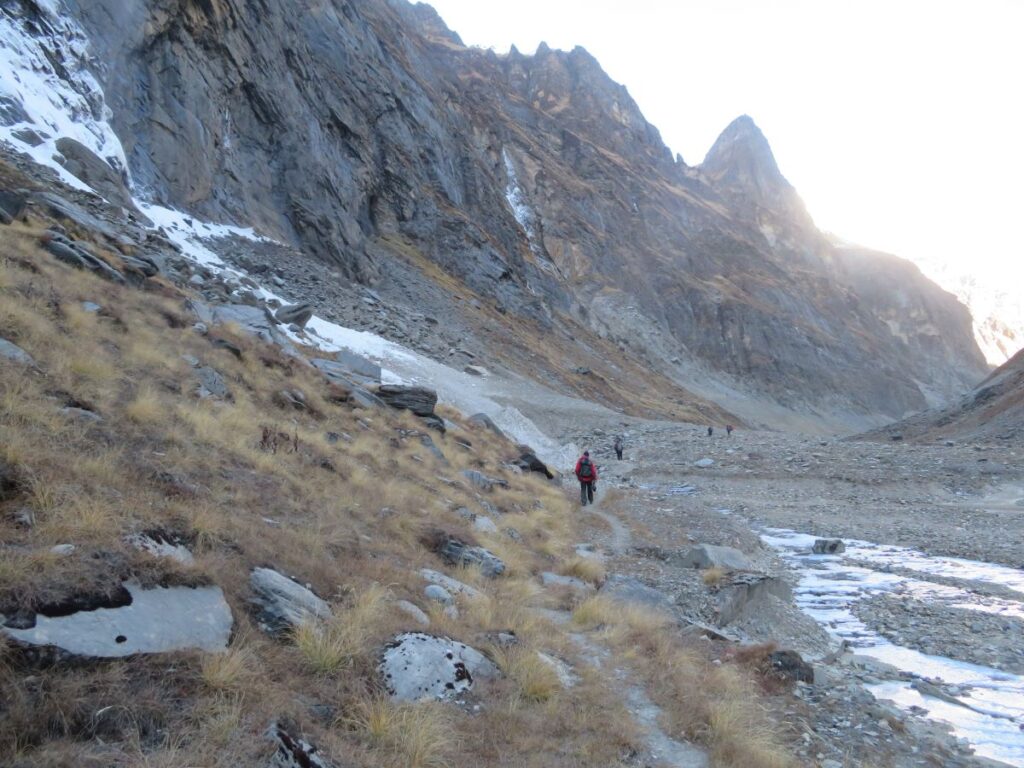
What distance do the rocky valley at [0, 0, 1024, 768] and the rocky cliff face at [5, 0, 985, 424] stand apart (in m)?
0.53

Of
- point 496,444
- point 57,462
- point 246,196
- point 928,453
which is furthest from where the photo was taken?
point 246,196

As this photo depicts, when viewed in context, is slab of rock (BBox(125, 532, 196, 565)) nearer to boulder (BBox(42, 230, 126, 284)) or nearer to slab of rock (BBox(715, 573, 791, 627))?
slab of rock (BBox(715, 573, 791, 627))

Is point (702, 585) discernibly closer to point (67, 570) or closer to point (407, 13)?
point (67, 570)

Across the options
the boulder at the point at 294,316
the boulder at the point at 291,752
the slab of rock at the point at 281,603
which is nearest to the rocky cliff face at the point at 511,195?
the boulder at the point at 294,316

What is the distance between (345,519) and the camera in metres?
8.27

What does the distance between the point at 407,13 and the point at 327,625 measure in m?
164

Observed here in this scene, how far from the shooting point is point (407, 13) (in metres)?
145

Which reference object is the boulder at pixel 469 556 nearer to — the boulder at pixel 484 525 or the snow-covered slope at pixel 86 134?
the boulder at pixel 484 525

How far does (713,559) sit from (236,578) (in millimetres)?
9305

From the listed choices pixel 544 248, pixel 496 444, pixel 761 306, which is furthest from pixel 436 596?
pixel 761 306

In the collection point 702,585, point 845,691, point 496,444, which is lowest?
point 496,444

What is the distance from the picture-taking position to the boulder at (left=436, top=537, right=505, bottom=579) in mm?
8719

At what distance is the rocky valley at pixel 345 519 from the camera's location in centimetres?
429

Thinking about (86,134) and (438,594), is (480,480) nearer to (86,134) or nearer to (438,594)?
(438,594)
